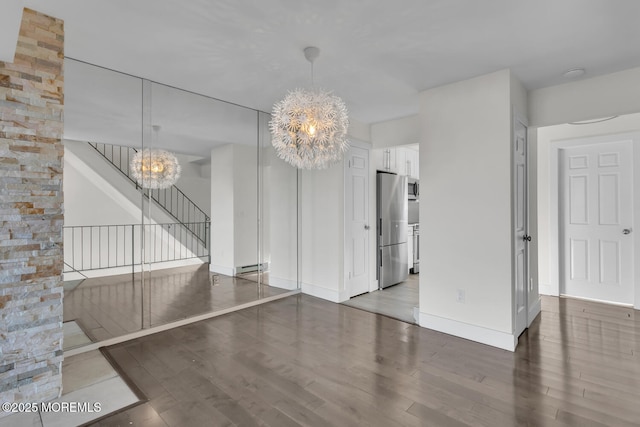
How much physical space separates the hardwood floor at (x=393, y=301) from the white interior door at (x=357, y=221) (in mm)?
214

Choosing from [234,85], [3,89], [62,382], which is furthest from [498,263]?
[3,89]

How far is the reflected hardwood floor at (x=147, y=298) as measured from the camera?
2.86 meters

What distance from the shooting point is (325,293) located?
179 inches

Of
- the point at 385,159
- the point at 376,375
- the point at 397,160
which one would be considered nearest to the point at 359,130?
the point at 385,159

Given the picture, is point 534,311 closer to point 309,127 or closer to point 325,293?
point 325,293

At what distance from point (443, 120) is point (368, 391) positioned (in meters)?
2.73

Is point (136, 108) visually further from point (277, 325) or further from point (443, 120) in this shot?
point (443, 120)

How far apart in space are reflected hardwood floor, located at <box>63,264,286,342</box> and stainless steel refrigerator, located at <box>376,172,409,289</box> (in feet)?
7.42

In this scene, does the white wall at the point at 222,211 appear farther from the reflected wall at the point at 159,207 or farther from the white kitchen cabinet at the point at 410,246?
the white kitchen cabinet at the point at 410,246

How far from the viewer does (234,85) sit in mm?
3361

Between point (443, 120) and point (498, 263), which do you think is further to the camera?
point (443, 120)

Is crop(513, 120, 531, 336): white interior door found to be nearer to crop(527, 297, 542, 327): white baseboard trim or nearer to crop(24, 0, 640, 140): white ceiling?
crop(527, 297, 542, 327): white baseboard trim

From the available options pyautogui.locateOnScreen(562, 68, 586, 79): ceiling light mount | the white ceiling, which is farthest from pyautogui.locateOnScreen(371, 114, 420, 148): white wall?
pyautogui.locateOnScreen(562, 68, 586, 79): ceiling light mount

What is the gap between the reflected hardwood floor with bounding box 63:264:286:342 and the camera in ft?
9.37
